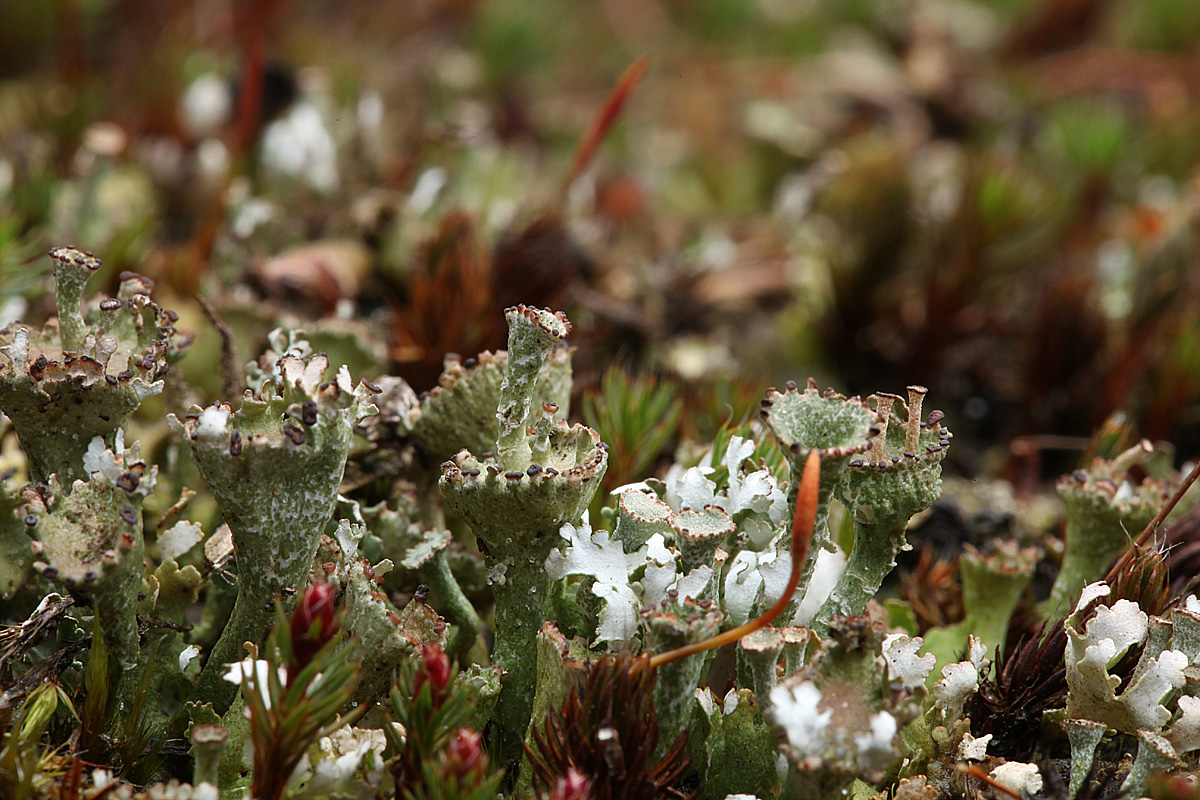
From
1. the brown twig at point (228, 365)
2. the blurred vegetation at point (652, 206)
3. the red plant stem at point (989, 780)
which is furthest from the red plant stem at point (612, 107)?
the red plant stem at point (989, 780)

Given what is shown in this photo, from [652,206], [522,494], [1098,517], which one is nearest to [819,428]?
[522,494]

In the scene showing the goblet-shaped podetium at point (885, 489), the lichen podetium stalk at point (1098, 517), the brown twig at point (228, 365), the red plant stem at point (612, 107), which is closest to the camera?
the goblet-shaped podetium at point (885, 489)

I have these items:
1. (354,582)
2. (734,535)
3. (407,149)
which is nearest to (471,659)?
(354,582)

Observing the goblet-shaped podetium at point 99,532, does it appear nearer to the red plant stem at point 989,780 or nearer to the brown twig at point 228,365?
the brown twig at point 228,365

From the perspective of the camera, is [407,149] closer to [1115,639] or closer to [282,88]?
[282,88]

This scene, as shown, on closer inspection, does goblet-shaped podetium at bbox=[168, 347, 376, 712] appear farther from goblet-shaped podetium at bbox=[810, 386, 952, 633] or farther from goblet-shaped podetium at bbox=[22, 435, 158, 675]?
goblet-shaped podetium at bbox=[810, 386, 952, 633]

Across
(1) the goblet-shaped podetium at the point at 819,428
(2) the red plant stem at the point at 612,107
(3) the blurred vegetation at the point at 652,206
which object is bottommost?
(3) the blurred vegetation at the point at 652,206

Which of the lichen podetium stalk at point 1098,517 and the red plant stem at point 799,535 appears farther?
the lichen podetium stalk at point 1098,517

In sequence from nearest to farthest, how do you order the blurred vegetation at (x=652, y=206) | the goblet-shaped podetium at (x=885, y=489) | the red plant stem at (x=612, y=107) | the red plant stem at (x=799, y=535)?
the red plant stem at (x=799, y=535), the goblet-shaped podetium at (x=885, y=489), the red plant stem at (x=612, y=107), the blurred vegetation at (x=652, y=206)
